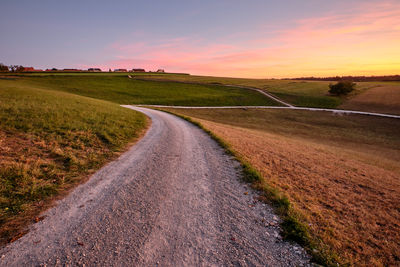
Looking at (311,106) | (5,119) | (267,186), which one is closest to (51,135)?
(5,119)

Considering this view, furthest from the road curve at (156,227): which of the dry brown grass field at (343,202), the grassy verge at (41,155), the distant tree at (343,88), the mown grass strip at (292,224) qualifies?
the distant tree at (343,88)

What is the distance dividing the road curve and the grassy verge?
632 millimetres

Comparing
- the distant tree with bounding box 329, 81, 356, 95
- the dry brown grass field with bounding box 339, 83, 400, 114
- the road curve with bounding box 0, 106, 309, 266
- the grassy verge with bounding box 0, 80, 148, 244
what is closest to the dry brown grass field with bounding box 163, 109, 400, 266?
the road curve with bounding box 0, 106, 309, 266

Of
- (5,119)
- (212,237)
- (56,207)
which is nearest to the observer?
(212,237)

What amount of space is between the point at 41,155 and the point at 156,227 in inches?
287

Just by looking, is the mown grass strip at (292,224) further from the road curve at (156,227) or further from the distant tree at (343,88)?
the distant tree at (343,88)

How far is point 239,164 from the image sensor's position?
9.21 m

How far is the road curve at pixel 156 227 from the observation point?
12.5 feet

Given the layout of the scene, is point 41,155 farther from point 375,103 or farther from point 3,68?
point 3,68

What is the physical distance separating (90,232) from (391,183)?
14371 mm

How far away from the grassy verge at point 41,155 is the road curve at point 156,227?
2.07 ft

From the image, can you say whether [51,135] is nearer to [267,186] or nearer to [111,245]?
[111,245]

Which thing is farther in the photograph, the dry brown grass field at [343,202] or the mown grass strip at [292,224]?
the dry brown grass field at [343,202]

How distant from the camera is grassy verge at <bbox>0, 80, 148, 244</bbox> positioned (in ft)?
17.2
